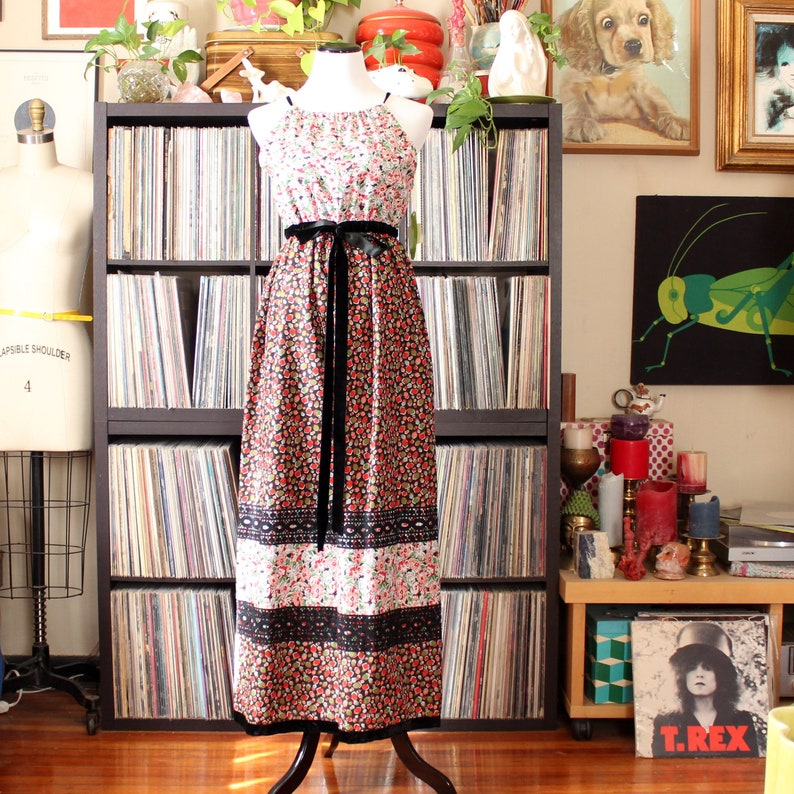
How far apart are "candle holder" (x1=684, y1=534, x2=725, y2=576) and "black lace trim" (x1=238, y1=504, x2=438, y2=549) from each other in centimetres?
89

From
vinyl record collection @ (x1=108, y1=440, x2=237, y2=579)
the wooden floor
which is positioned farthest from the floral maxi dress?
vinyl record collection @ (x1=108, y1=440, x2=237, y2=579)

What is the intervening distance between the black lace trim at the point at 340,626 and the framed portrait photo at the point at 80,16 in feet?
5.50

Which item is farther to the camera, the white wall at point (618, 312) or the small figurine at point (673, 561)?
the white wall at point (618, 312)

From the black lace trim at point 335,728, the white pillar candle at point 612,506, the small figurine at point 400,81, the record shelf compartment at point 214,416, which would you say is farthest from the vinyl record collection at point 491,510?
the small figurine at point 400,81

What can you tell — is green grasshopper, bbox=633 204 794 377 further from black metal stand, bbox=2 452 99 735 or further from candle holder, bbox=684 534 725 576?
black metal stand, bbox=2 452 99 735

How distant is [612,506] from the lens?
2430 mm

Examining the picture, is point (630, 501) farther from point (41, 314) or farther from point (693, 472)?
point (41, 314)

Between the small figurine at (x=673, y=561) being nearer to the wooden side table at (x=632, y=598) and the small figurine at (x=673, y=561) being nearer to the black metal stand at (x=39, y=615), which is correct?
the wooden side table at (x=632, y=598)

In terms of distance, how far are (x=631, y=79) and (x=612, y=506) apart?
1.18 metres

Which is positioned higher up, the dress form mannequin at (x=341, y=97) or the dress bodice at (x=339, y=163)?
the dress form mannequin at (x=341, y=97)

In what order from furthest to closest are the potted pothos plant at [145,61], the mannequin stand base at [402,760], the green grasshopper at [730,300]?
the green grasshopper at [730,300], the potted pothos plant at [145,61], the mannequin stand base at [402,760]

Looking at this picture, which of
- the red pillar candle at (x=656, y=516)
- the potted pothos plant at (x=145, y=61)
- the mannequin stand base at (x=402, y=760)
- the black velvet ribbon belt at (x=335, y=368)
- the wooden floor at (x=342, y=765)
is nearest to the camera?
the black velvet ribbon belt at (x=335, y=368)

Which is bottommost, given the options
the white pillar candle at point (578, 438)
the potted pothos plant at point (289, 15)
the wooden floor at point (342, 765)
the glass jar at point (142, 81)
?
the wooden floor at point (342, 765)

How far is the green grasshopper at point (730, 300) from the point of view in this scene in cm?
262
